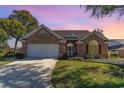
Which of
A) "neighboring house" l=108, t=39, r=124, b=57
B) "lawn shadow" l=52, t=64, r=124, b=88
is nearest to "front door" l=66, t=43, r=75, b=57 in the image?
"neighboring house" l=108, t=39, r=124, b=57

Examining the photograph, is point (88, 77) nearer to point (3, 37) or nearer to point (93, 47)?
point (93, 47)

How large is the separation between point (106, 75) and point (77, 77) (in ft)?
6.69

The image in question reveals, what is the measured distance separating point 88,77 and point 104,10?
5.89 meters

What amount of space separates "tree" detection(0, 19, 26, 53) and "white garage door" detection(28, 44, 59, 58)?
1.68 meters

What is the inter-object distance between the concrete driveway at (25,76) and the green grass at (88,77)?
1.94 ft

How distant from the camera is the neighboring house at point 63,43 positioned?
31.8 metres

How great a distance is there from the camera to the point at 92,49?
112 ft

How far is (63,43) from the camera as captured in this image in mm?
33500

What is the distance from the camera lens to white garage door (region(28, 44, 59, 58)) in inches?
1228

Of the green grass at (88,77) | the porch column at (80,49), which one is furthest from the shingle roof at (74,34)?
the green grass at (88,77)

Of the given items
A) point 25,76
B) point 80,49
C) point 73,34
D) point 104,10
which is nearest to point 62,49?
point 80,49

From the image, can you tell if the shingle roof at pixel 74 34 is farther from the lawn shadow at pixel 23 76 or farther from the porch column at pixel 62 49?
the lawn shadow at pixel 23 76

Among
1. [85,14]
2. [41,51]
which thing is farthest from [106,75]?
[41,51]

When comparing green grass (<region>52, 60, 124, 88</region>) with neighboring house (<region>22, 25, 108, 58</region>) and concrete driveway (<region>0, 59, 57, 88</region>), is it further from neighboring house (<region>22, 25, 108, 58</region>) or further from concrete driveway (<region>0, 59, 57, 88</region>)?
neighboring house (<region>22, 25, 108, 58</region>)
